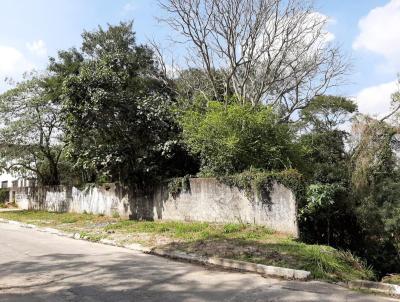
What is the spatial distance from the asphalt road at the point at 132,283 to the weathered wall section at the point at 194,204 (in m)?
4.71

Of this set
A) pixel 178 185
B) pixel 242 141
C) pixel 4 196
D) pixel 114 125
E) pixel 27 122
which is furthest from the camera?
pixel 4 196

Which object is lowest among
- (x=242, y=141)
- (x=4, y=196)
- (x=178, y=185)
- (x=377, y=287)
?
(x=377, y=287)

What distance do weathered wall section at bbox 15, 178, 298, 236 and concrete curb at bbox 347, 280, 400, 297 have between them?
544cm

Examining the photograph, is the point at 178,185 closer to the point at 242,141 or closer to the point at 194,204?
the point at 194,204

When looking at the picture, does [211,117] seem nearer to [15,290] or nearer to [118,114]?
[118,114]

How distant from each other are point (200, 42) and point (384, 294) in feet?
70.0

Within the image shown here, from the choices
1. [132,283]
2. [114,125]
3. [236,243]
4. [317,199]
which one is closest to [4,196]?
[114,125]

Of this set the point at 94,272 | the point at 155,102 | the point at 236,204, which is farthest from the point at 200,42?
the point at 94,272

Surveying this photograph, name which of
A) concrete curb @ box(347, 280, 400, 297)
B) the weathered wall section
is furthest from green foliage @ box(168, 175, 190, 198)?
concrete curb @ box(347, 280, 400, 297)

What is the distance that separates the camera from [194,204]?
17828 millimetres

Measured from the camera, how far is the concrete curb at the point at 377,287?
7.75 metres

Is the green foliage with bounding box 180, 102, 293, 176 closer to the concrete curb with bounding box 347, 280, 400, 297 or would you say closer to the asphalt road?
the asphalt road

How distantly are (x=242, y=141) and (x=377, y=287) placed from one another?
9417 mm

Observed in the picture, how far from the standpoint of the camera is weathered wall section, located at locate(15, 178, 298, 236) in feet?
47.3
